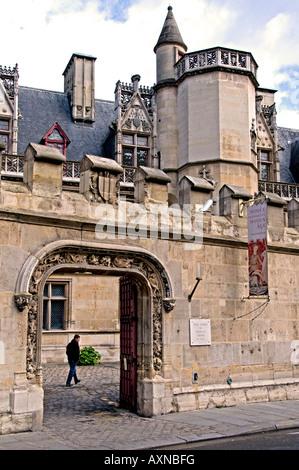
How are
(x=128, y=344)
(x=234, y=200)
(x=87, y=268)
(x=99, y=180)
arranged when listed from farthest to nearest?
(x=234, y=200), (x=128, y=344), (x=99, y=180), (x=87, y=268)

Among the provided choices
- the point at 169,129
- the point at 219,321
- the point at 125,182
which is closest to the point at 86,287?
the point at 125,182

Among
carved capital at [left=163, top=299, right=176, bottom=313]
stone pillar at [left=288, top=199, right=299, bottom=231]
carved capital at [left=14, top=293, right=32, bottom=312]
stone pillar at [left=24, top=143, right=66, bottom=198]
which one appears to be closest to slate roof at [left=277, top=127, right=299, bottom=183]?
stone pillar at [left=288, top=199, right=299, bottom=231]

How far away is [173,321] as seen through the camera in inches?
442

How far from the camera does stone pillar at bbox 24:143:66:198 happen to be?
32.3 feet

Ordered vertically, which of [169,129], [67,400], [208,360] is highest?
[169,129]

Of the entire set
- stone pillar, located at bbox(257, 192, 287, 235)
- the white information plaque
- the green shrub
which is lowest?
the green shrub

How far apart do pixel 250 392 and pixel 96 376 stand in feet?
19.8

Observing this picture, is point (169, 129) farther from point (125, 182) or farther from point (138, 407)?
point (138, 407)

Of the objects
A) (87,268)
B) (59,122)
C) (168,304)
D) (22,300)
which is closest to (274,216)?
(168,304)

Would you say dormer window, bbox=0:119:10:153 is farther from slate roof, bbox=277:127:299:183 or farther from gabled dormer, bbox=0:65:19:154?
slate roof, bbox=277:127:299:183

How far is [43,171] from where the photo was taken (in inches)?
393

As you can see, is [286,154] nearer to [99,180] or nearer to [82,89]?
[82,89]

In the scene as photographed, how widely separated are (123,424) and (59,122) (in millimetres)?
16667

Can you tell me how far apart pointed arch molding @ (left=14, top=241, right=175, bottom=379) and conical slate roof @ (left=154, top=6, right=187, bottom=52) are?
633 inches
